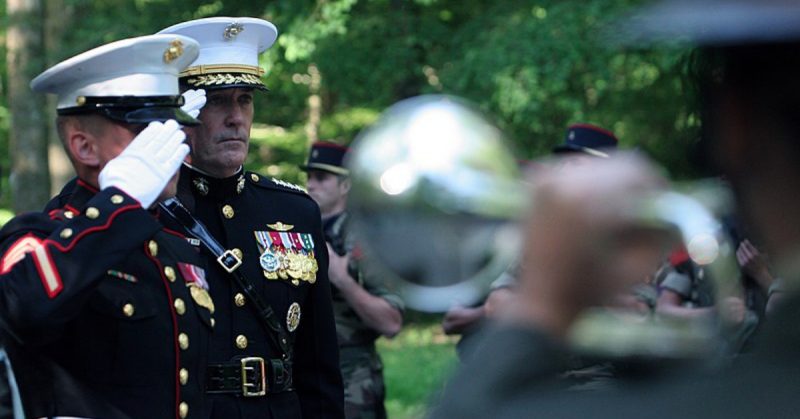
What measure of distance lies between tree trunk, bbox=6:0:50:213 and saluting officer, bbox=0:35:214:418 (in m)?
12.2

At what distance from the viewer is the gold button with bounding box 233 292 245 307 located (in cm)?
393

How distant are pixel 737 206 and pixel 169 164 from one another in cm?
233

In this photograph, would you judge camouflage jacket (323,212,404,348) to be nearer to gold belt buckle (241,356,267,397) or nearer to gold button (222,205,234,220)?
gold button (222,205,234,220)

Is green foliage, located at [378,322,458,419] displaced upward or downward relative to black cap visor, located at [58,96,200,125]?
downward

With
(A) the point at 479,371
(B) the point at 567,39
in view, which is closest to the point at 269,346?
(A) the point at 479,371

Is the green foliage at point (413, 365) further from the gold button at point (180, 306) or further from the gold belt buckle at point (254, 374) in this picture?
the gold button at point (180, 306)

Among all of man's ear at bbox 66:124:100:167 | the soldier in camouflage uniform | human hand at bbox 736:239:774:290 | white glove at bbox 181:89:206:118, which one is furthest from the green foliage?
human hand at bbox 736:239:774:290

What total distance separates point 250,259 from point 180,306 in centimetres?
58

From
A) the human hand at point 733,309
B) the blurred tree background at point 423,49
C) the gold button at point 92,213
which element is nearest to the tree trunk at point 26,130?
the blurred tree background at point 423,49

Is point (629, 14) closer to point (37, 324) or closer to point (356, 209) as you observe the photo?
point (356, 209)

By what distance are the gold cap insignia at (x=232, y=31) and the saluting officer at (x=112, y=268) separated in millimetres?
525

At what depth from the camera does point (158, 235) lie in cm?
360

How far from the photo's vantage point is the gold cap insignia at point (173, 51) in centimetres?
360

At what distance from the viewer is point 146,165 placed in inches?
132
